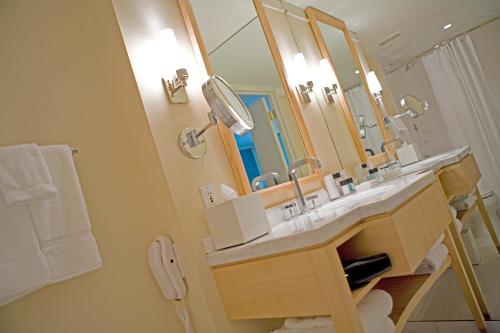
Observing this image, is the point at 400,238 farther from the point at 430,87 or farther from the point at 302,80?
the point at 430,87

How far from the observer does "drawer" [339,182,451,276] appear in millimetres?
911

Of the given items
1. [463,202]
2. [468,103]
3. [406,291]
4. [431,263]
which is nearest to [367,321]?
[406,291]

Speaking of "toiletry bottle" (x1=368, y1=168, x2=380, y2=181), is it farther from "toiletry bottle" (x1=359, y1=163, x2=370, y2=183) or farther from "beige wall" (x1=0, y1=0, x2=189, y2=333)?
"beige wall" (x1=0, y1=0, x2=189, y2=333)

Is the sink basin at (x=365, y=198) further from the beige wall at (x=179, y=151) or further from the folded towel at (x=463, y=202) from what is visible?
the folded towel at (x=463, y=202)

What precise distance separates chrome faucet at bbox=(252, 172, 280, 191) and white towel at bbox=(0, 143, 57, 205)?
0.77 meters

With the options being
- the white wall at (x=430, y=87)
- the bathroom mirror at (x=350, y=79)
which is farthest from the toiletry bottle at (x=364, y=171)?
the white wall at (x=430, y=87)

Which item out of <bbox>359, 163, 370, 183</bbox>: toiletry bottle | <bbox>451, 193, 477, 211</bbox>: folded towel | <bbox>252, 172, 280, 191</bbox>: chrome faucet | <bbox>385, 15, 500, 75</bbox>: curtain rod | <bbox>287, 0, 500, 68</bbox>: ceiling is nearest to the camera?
<bbox>252, 172, 280, 191</bbox>: chrome faucet

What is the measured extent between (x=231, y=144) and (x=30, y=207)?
73 centimetres

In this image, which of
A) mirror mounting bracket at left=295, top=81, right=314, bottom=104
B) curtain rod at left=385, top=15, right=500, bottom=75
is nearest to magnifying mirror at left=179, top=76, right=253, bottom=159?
mirror mounting bracket at left=295, top=81, right=314, bottom=104

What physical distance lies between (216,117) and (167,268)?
531mm

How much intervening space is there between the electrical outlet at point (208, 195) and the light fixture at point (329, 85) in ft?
4.74

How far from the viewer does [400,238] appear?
2.97 ft

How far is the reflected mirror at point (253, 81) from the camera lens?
1.45 meters

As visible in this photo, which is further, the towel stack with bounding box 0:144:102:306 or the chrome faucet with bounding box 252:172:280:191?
the chrome faucet with bounding box 252:172:280:191
